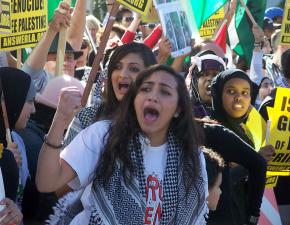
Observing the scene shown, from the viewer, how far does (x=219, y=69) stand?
616cm

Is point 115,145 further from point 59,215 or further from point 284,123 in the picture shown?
point 284,123

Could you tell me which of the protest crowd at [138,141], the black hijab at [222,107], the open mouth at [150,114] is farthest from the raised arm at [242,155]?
the open mouth at [150,114]

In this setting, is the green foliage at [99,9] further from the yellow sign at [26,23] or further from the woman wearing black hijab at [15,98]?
the woman wearing black hijab at [15,98]

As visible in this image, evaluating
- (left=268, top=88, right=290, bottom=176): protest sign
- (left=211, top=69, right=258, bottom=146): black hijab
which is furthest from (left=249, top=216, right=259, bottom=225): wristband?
(left=268, top=88, right=290, bottom=176): protest sign

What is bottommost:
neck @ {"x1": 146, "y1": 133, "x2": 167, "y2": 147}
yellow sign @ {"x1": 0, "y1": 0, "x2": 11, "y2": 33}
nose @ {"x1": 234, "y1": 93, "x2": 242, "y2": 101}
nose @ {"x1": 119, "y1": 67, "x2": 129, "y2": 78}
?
nose @ {"x1": 234, "y1": 93, "x2": 242, "y2": 101}

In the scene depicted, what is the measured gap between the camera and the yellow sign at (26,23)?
559 cm

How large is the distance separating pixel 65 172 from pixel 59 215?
397mm

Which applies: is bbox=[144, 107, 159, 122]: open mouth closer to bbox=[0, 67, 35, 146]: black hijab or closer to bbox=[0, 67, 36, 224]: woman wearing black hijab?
bbox=[0, 67, 36, 224]: woman wearing black hijab

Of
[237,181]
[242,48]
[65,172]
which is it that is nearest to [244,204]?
[237,181]

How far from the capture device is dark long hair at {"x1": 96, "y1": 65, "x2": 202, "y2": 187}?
3.88 m

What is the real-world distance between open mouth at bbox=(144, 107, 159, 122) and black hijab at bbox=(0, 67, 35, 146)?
833 mm

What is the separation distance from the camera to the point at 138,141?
157 inches

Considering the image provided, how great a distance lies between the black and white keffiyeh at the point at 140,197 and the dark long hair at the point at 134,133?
0.03 metres

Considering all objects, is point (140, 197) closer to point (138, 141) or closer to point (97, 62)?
point (138, 141)
